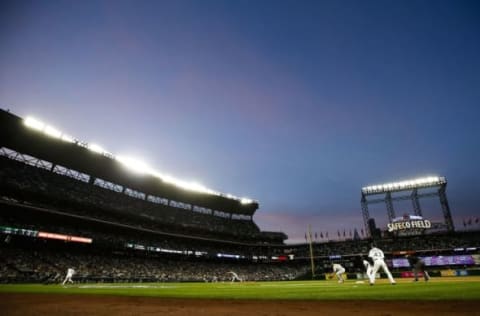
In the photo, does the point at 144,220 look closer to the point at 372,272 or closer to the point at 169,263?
the point at 169,263

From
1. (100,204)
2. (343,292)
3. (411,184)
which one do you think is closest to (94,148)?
(100,204)

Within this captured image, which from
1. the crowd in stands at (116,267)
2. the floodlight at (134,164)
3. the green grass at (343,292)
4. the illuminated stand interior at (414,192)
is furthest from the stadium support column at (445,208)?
the floodlight at (134,164)

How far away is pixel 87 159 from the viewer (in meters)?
43.8

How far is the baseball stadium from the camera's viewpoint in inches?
1355

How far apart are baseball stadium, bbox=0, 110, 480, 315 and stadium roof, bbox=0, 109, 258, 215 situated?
0.49ft

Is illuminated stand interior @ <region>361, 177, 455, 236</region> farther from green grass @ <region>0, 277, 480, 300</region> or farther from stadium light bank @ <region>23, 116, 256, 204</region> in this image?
green grass @ <region>0, 277, 480, 300</region>

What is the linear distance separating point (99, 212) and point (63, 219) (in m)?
5.79

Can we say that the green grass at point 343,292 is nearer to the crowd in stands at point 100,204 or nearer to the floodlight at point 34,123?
the floodlight at point 34,123

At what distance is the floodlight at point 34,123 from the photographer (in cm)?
3503

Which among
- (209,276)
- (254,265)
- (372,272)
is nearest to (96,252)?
(209,276)

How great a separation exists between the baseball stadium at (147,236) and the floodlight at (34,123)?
5.1 inches

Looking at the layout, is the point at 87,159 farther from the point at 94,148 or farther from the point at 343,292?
the point at 343,292

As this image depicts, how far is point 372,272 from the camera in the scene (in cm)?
1277

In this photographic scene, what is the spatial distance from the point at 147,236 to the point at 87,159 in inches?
718
